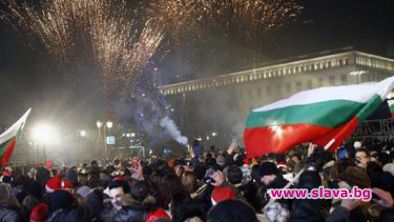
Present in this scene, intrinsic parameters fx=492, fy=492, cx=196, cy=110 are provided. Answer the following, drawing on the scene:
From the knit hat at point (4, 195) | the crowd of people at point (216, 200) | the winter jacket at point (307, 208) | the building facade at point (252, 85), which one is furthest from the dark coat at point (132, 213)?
the building facade at point (252, 85)

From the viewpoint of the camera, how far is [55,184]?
7441 millimetres

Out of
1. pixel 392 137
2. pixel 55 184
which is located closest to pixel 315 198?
pixel 55 184

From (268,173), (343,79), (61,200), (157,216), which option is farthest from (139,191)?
(343,79)

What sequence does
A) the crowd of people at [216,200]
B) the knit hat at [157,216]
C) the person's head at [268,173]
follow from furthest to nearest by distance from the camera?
the person's head at [268,173] < the knit hat at [157,216] < the crowd of people at [216,200]

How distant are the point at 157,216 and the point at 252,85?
79.1 m

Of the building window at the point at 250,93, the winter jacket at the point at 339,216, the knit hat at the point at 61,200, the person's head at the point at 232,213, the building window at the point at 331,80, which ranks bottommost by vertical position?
the winter jacket at the point at 339,216

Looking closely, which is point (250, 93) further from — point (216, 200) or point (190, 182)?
point (216, 200)

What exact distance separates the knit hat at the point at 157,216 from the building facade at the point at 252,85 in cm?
6060

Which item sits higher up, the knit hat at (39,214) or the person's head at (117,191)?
the person's head at (117,191)

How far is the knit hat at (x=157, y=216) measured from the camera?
16.9 feet

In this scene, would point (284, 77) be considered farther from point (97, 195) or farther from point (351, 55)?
point (97, 195)

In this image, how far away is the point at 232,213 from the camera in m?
3.30

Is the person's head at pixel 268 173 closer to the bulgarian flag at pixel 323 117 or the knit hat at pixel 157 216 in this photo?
the bulgarian flag at pixel 323 117

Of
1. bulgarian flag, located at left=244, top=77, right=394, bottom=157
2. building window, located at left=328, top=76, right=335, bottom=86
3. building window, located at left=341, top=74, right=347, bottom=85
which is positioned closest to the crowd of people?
bulgarian flag, located at left=244, top=77, right=394, bottom=157
